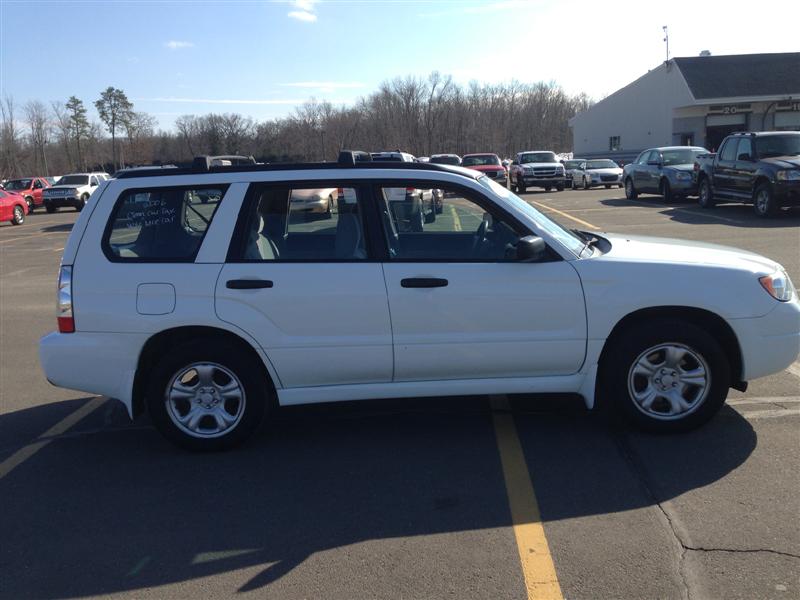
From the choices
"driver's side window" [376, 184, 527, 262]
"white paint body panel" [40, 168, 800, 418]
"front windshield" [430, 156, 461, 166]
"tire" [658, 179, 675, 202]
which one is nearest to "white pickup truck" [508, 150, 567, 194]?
"front windshield" [430, 156, 461, 166]

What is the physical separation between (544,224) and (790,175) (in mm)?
13730

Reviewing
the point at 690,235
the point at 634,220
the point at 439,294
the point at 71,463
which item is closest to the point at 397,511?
the point at 439,294

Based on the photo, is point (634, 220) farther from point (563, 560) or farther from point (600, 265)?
point (563, 560)

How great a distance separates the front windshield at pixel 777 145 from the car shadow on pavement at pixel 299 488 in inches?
570

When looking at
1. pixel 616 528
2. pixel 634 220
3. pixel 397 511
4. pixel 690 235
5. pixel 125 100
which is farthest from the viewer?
pixel 125 100

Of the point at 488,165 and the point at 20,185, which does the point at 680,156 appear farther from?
the point at 20,185

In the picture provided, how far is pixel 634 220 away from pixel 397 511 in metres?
16.2

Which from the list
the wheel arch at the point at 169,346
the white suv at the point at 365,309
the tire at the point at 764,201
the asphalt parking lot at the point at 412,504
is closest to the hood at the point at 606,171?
the tire at the point at 764,201

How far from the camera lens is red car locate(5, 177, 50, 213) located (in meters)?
38.0

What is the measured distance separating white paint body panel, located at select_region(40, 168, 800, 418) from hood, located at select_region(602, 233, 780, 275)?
29 millimetres

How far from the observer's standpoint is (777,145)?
17172mm

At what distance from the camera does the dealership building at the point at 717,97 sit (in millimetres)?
41938

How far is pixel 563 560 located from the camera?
3379mm

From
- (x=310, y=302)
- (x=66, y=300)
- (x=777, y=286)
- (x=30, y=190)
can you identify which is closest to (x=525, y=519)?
(x=310, y=302)
